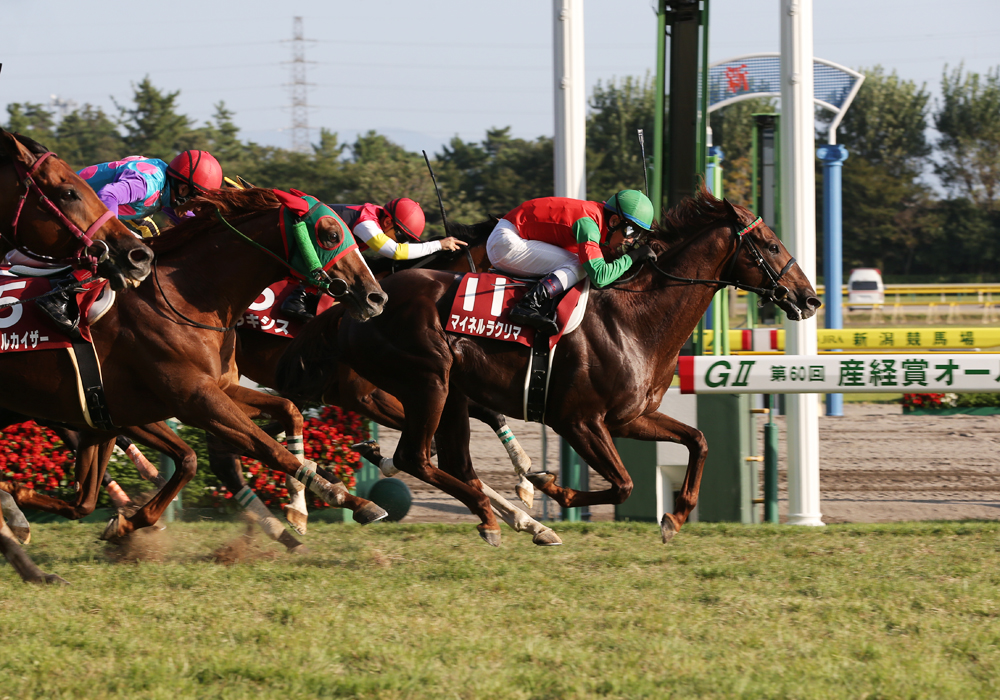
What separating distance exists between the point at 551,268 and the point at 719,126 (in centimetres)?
3940

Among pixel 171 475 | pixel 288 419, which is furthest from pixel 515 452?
pixel 171 475

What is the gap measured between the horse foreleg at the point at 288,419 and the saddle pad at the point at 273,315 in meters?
0.71

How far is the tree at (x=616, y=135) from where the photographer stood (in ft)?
153

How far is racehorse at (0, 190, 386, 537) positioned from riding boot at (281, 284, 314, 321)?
2.93 feet

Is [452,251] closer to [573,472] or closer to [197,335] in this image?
[573,472]

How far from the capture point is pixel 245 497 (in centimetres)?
481

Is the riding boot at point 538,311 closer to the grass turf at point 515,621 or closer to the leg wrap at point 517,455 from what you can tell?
the leg wrap at point 517,455

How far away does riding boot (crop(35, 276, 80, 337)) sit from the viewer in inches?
162

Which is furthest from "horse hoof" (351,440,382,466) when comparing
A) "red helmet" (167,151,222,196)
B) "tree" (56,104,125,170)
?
"tree" (56,104,125,170)

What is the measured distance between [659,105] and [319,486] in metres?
3.47

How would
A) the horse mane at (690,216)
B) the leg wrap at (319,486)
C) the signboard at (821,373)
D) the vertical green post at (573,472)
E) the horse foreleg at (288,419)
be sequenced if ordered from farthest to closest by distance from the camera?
the vertical green post at (573,472), the signboard at (821,373), the horse mane at (690,216), the horse foreleg at (288,419), the leg wrap at (319,486)

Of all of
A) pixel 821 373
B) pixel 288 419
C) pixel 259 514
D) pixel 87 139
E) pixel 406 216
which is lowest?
pixel 259 514

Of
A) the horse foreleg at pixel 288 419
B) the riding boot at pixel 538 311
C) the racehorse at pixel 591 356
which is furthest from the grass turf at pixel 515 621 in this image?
the riding boot at pixel 538 311

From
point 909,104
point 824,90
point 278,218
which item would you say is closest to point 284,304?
point 278,218
